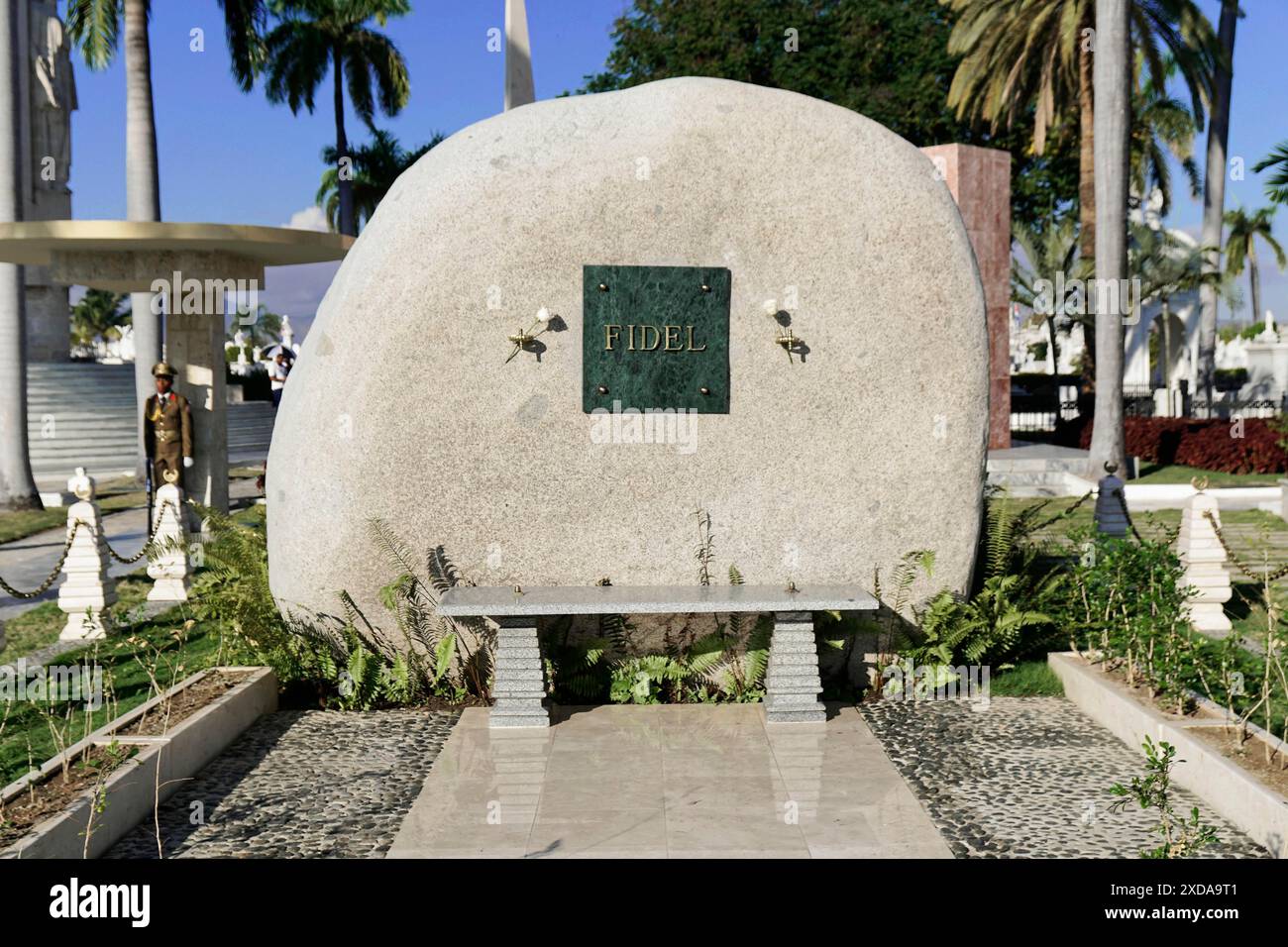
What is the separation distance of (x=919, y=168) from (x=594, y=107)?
2242 mm

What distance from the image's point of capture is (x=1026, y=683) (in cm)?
823

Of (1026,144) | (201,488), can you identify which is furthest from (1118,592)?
(1026,144)

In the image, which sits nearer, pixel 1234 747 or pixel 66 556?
pixel 1234 747

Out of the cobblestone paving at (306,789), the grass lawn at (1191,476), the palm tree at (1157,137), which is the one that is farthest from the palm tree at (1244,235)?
the cobblestone paving at (306,789)

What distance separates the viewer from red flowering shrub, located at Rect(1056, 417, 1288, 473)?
21.0m

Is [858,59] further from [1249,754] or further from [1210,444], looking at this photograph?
[1249,754]

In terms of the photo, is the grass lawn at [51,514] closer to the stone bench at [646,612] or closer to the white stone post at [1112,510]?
the stone bench at [646,612]

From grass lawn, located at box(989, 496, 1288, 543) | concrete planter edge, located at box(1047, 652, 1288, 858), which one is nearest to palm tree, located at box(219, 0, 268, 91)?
grass lawn, located at box(989, 496, 1288, 543)

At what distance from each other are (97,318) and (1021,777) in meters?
75.4

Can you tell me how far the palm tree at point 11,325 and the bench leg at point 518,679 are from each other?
12.9 metres

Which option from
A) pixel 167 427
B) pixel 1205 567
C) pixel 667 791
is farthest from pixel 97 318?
pixel 667 791

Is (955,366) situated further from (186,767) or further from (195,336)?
(195,336)

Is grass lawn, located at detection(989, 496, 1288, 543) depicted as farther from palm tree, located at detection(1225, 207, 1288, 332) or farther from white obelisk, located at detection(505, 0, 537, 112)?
palm tree, located at detection(1225, 207, 1288, 332)

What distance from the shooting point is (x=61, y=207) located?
1339 inches
